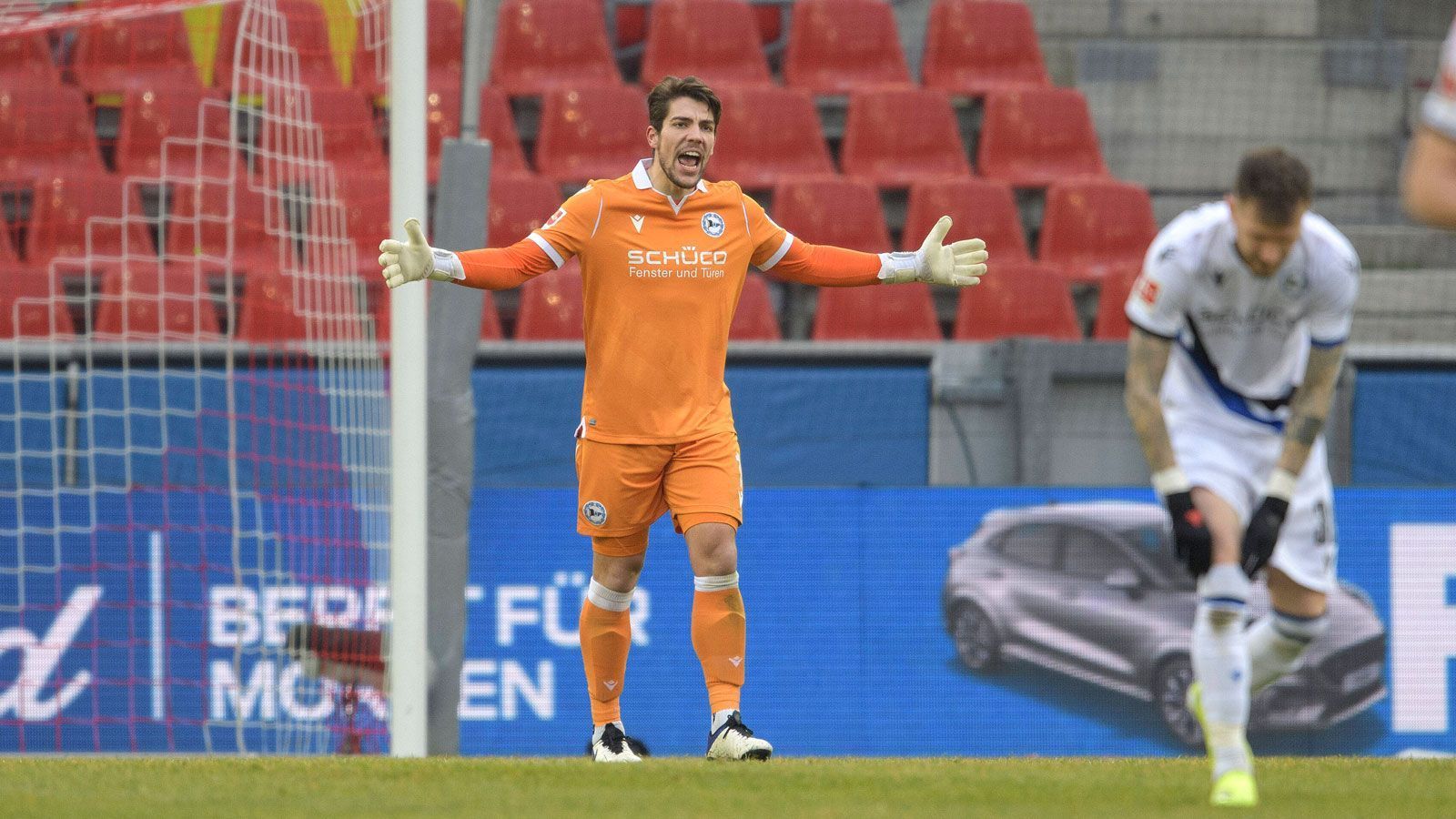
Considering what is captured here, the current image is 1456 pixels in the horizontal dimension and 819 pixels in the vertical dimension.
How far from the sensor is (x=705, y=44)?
1366 cm

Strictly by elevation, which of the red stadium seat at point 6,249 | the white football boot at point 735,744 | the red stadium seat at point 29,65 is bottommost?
the white football boot at point 735,744

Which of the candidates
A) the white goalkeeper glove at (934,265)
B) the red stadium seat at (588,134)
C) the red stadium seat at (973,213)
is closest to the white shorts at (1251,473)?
the white goalkeeper glove at (934,265)

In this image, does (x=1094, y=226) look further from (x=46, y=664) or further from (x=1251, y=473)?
(x=1251, y=473)

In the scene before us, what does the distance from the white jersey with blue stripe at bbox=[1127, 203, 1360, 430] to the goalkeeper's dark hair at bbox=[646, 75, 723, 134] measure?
1.71 meters

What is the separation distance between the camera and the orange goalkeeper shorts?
613 centimetres

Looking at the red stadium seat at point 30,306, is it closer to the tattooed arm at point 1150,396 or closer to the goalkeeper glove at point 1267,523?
the tattooed arm at point 1150,396

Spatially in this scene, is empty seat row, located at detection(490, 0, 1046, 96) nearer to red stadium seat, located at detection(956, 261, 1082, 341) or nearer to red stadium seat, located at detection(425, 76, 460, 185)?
red stadium seat, located at detection(425, 76, 460, 185)

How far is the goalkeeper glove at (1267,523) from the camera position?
4.97 m

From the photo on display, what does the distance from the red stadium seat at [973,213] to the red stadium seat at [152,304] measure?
4.64m

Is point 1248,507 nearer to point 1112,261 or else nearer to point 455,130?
point 1112,261

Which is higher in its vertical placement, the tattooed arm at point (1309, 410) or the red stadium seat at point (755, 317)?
the tattooed arm at point (1309, 410)

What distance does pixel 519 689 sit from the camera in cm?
910

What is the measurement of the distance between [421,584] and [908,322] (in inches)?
184

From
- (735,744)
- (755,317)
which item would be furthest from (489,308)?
(735,744)
